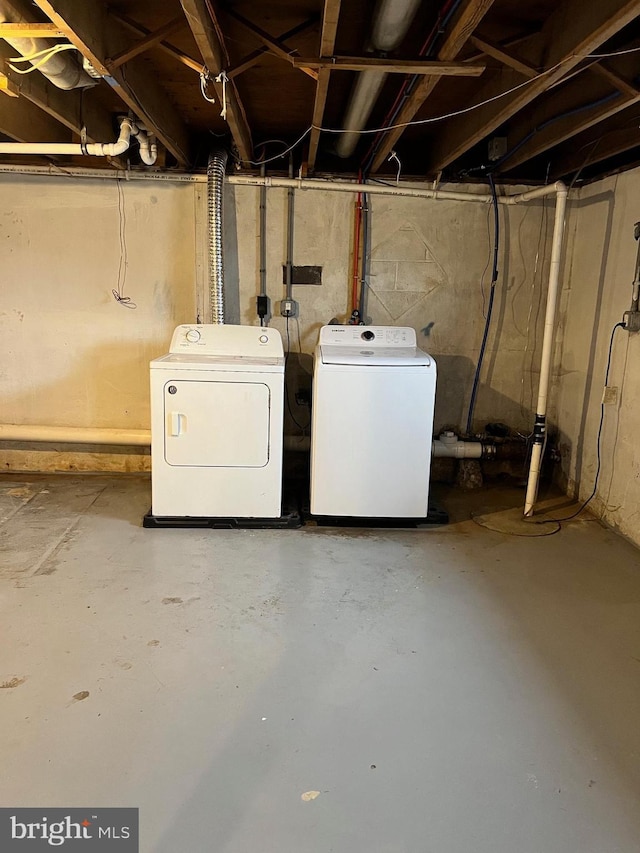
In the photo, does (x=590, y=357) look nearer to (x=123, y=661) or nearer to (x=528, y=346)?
(x=528, y=346)

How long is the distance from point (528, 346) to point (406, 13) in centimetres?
260

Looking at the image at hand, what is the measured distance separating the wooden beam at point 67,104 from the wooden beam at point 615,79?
2350 mm

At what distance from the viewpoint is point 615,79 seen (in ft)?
7.29

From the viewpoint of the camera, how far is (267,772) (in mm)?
1582

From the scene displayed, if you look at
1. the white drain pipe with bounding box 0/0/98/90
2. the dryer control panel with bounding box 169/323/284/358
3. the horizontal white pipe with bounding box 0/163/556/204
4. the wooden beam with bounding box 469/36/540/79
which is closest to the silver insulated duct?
the horizontal white pipe with bounding box 0/163/556/204

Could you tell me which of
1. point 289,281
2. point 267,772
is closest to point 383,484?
point 289,281

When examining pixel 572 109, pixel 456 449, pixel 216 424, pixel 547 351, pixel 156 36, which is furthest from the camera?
pixel 456 449

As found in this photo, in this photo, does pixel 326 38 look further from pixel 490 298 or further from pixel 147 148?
pixel 490 298

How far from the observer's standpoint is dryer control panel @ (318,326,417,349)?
351cm

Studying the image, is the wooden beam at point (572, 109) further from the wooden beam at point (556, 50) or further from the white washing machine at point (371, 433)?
the white washing machine at point (371, 433)

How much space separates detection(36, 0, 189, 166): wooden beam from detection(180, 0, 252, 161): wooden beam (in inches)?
15.3

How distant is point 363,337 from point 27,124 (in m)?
2.22

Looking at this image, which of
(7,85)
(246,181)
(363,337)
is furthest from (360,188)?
(7,85)

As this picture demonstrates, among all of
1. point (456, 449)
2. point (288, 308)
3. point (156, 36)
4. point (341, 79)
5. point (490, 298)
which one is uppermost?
point (341, 79)
